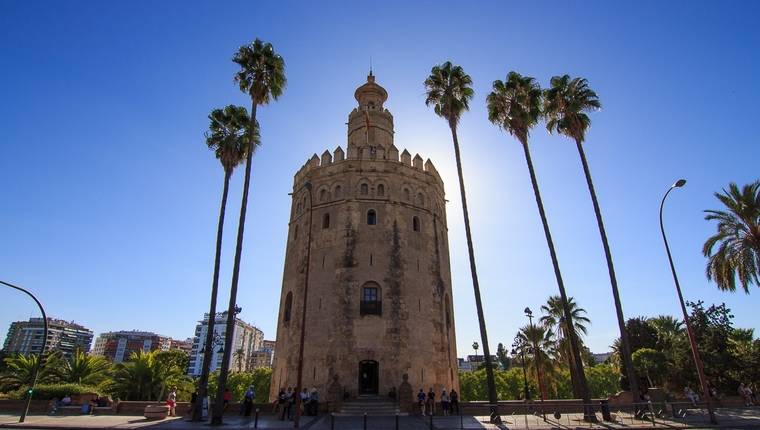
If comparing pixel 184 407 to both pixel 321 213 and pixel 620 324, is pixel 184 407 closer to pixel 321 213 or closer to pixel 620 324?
pixel 321 213

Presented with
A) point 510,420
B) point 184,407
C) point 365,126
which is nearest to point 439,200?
point 365,126

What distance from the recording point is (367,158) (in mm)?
27781

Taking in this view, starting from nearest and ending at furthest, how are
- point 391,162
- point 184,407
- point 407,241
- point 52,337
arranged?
point 184,407
point 407,241
point 391,162
point 52,337

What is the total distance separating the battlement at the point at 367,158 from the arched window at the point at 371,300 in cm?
852

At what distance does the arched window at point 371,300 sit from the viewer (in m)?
23.5

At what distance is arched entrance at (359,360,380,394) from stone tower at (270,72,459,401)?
5 centimetres

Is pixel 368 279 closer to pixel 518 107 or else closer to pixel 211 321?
pixel 211 321

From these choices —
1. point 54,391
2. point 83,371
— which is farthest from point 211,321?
point 83,371

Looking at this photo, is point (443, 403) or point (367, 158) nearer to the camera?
point (443, 403)

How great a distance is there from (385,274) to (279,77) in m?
12.1

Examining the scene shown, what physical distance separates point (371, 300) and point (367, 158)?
9.39 metres

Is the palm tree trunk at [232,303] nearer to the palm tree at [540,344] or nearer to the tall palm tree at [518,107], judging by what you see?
the tall palm tree at [518,107]

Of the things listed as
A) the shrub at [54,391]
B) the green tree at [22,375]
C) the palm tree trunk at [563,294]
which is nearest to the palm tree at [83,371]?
the green tree at [22,375]

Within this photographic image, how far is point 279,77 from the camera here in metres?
21.8
